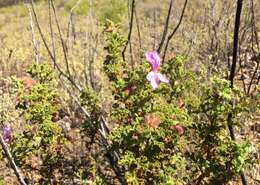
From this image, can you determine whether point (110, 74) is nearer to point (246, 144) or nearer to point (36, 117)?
point (36, 117)

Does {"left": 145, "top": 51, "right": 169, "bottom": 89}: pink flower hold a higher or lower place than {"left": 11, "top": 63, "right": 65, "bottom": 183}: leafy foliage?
lower

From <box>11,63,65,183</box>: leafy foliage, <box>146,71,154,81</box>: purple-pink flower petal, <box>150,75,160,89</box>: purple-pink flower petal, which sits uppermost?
<box>11,63,65,183</box>: leafy foliage

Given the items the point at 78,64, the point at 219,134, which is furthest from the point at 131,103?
the point at 78,64

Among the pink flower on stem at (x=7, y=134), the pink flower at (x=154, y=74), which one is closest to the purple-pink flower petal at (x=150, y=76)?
the pink flower at (x=154, y=74)

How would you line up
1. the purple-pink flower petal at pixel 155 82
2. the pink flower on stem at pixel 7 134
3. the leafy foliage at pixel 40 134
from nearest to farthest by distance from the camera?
the purple-pink flower petal at pixel 155 82 < the leafy foliage at pixel 40 134 < the pink flower on stem at pixel 7 134

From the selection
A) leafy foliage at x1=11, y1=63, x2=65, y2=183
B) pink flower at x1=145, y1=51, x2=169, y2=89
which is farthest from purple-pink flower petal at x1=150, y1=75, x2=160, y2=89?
leafy foliage at x1=11, y1=63, x2=65, y2=183

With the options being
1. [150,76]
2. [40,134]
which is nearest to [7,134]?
[40,134]

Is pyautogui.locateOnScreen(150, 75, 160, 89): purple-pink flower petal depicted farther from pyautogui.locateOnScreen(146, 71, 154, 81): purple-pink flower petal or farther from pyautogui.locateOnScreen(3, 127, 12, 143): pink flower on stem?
pyautogui.locateOnScreen(3, 127, 12, 143): pink flower on stem

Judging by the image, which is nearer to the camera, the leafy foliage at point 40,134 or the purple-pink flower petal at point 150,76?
the purple-pink flower petal at point 150,76

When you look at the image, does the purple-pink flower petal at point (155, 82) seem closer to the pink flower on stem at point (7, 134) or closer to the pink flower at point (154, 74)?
the pink flower at point (154, 74)

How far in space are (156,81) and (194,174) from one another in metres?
0.42

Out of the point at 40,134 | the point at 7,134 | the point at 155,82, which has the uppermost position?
the point at 7,134

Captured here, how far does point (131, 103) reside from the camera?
207 centimetres

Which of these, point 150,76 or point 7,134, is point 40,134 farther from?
point 150,76
